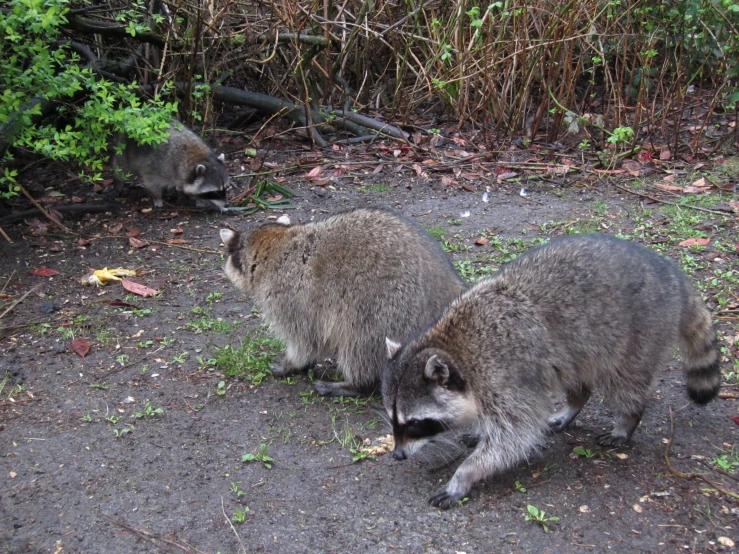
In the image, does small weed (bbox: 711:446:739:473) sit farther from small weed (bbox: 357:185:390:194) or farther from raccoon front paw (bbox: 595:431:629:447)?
small weed (bbox: 357:185:390:194)

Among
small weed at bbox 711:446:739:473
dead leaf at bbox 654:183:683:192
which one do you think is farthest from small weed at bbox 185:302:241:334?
dead leaf at bbox 654:183:683:192

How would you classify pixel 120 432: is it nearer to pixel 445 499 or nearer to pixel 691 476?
pixel 445 499

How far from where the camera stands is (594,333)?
3467 mm

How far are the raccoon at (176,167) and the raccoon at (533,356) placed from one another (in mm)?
3853

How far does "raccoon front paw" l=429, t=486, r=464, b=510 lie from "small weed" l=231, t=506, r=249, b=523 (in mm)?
805

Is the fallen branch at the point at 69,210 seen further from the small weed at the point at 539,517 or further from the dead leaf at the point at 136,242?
the small weed at the point at 539,517

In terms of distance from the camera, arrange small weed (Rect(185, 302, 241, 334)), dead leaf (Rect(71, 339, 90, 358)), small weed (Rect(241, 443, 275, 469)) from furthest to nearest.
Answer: small weed (Rect(185, 302, 241, 334)), dead leaf (Rect(71, 339, 90, 358)), small weed (Rect(241, 443, 275, 469))

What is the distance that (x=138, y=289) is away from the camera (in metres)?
5.40

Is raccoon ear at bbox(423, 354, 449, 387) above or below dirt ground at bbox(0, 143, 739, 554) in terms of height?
above

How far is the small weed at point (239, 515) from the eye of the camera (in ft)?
10.6

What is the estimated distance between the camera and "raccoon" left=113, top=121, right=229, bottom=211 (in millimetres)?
6938

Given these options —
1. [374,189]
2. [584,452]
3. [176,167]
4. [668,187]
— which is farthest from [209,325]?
[668,187]

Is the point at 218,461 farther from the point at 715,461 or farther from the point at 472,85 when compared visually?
the point at 472,85

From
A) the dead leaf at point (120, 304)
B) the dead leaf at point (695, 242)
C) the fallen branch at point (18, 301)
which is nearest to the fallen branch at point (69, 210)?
the fallen branch at point (18, 301)
